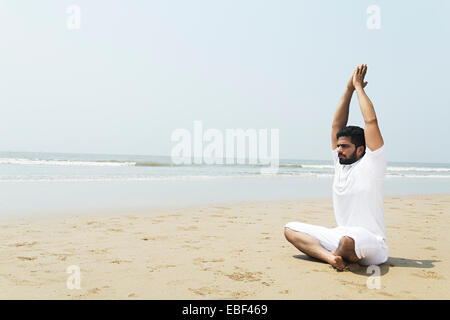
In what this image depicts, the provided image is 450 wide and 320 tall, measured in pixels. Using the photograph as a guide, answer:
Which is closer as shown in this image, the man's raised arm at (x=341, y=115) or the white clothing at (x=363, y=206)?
the white clothing at (x=363, y=206)

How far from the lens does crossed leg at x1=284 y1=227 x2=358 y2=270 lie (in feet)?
11.4

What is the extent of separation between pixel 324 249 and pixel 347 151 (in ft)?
3.34

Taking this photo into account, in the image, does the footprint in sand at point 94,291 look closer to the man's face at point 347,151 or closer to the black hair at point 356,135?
the man's face at point 347,151

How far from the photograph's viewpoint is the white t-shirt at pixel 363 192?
3293 millimetres

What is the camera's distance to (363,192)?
11.1 feet

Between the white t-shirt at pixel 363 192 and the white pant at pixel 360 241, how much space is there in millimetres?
77

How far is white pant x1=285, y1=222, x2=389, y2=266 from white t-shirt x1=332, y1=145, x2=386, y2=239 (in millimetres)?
77

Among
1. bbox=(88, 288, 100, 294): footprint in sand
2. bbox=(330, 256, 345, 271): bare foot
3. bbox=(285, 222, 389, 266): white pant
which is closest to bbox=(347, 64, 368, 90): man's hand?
bbox=(285, 222, 389, 266): white pant

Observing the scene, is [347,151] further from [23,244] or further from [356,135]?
[23,244]

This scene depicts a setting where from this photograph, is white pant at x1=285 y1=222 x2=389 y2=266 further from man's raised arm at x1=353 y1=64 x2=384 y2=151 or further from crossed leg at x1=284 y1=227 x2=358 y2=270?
man's raised arm at x1=353 y1=64 x2=384 y2=151

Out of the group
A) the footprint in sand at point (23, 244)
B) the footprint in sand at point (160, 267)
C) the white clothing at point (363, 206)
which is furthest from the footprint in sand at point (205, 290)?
the footprint in sand at point (23, 244)

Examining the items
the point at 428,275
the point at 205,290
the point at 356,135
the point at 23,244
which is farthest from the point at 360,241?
the point at 23,244
